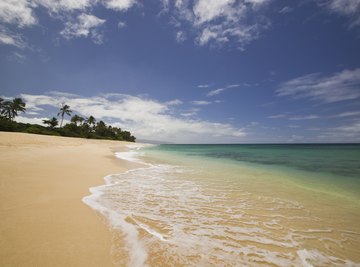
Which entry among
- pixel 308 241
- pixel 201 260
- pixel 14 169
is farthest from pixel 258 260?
pixel 14 169

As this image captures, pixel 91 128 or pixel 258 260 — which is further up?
pixel 91 128

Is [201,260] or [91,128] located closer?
[201,260]

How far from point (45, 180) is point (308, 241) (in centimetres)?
828

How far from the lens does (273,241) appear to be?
3.72 m

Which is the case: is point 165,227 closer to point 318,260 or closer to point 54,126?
point 318,260

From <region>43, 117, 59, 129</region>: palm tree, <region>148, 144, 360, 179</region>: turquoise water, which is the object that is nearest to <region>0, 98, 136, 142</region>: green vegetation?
<region>43, 117, 59, 129</region>: palm tree

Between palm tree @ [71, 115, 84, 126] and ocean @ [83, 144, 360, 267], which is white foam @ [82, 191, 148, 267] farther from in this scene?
palm tree @ [71, 115, 84, 126]

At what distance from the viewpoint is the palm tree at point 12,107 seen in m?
61.2

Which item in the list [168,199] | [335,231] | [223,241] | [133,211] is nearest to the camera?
[223,241]

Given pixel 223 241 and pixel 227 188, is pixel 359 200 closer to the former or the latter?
pixel 227 188

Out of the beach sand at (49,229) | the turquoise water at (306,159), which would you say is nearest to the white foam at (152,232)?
the beach sand at (49,229)

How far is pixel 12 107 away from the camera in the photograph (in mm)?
61656

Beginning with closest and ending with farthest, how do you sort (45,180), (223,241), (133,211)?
1. (223,241)
2. (133,211)
3. (45,180)

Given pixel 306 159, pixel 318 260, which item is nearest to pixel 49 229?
pixel 318 260
